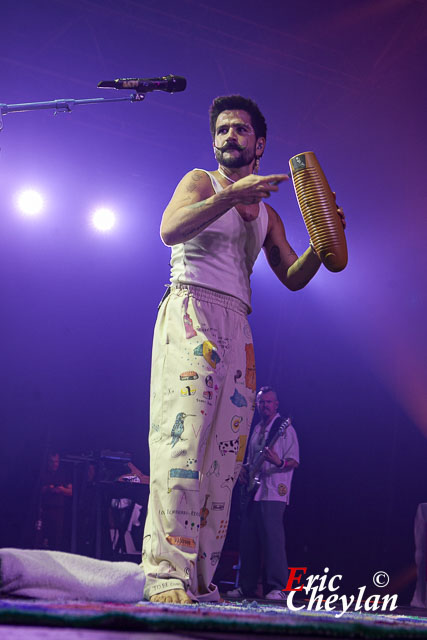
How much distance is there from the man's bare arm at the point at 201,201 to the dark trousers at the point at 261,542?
4116 mm

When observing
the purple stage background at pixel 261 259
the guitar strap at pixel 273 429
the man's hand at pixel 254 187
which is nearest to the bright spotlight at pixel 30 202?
the purple stage background at pixel 261 259

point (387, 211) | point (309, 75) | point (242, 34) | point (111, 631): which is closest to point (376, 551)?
point (387, 211)

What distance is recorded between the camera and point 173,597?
1.78 meters

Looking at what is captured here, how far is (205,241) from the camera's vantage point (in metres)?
2.28

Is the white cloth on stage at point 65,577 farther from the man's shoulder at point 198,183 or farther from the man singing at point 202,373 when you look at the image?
the man's shoulder at point 198,183

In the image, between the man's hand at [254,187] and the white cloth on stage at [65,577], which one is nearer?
the white cloth on stage at [65,577]

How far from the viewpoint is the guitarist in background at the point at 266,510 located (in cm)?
564

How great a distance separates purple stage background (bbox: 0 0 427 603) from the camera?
604 centimetres

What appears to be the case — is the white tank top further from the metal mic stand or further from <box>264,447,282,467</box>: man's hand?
<box>264,447,282,467</box>: man's hand

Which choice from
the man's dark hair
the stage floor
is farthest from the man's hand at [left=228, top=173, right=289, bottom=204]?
the stage floor

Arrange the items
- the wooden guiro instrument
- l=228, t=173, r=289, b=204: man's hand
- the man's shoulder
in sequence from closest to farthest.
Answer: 1. l=228, t=173, r=289, b=204: man's hand
2. the wooden guiro instrument
3. the man's shoulder

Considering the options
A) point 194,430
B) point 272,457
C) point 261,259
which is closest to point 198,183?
point 194,430

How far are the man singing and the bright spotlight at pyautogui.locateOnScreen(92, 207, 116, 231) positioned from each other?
16.2ft

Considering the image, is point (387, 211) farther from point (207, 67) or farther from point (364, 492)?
point (364, 492)
